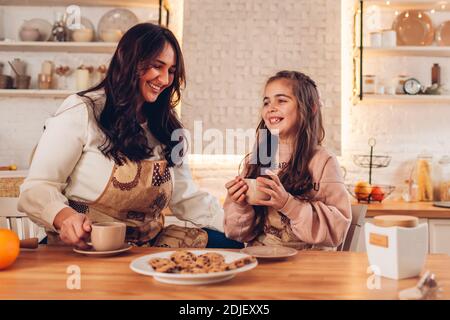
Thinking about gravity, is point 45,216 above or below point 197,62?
below

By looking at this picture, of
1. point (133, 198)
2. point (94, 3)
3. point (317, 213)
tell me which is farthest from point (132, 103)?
point (94, 3)

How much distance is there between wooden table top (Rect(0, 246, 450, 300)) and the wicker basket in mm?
1694

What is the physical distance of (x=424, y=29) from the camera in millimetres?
3264

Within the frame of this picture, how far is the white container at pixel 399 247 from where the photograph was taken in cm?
103

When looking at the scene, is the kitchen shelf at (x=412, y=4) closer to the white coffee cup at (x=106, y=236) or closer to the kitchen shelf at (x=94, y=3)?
the kitchen shelf at (x=94, y=3)

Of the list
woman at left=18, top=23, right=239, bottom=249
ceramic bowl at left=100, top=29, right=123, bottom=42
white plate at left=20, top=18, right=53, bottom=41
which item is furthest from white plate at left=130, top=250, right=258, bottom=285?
white plate at left=20, top=18, right=53, bottom=41

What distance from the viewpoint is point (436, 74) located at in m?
3.29

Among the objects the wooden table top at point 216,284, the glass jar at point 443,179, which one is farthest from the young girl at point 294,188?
the glass jar at point 443,179

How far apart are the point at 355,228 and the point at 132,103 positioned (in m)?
0.90

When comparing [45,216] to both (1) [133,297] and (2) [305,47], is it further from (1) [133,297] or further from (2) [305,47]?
(2) [305,47]

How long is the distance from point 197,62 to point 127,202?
2.01 metres

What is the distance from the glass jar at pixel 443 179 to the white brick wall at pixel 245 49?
984 millimetres
